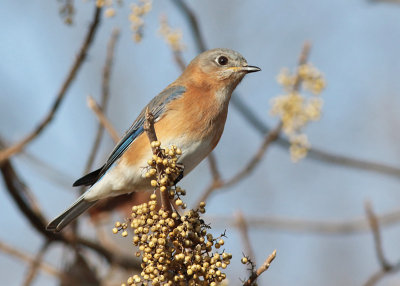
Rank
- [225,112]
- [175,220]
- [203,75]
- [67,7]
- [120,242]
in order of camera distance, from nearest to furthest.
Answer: [175,220]
[67,7]
[225,112]
[203,75]
[120,242]

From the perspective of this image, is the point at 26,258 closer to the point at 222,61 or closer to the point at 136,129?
the point at 136,129

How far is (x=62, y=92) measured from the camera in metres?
4.42

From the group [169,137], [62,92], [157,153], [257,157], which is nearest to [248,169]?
[257,157]

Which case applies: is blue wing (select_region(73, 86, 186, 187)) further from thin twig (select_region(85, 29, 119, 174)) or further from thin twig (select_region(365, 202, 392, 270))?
thin twig (select_region(365, 202, 392, 270))

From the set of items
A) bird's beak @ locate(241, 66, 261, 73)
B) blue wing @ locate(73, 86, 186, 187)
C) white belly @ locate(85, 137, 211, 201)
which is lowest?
white belly @ locate(85, 137, 211, 201)

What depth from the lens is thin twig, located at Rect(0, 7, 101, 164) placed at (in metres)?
4.20

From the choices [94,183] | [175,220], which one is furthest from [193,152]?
[175,220]

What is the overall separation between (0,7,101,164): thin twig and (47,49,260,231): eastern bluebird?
492mm

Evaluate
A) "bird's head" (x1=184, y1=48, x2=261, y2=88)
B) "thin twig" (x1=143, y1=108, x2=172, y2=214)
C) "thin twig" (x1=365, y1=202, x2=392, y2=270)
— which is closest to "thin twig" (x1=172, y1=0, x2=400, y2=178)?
"bird's head" (x1=184, y1=48, x2=261, y2=88)

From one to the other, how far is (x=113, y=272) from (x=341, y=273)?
684cm

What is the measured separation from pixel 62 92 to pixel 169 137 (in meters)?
0.89

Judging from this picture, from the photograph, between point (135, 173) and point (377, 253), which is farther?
point (135, 173)

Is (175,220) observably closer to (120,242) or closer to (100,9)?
(100,9)

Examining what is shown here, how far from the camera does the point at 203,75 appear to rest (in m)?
5.41
